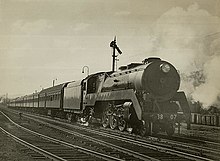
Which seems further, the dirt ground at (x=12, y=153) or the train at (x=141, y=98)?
the train at (x=141, y=98)

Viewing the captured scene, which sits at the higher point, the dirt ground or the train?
the train

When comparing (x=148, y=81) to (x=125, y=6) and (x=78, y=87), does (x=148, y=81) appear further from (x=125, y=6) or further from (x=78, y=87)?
(x=78, y=87)

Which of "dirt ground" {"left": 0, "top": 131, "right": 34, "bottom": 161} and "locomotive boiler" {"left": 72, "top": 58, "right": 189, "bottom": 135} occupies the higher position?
"locomotive boiler" {"left": 72, "top": 58, "right": 189, "bottom": 135}

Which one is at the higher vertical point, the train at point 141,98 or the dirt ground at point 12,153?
the train at point 141,98

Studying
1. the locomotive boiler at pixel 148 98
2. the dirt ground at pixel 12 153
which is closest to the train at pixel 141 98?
the locomotive boiler at pixel 148 98

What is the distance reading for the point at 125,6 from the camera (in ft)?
13.5

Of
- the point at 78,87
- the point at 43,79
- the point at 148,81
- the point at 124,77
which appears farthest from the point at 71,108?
the point at 43,79

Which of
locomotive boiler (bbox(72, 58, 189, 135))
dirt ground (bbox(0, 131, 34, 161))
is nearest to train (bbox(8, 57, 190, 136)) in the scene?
locomotive boiler (bbox(72, 58, 189, 135))

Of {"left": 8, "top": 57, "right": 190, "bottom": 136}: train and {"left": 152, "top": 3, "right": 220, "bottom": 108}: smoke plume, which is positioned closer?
{"left": 152, "top": 3, "right": 220, "bottom": 108}: smoke plume

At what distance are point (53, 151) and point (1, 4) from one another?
6.38ft

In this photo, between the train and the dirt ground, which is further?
the train

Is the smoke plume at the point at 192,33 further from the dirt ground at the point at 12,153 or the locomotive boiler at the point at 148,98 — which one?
the dirt ground at the point at 12,153

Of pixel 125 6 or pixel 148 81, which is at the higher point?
pixel 125 6

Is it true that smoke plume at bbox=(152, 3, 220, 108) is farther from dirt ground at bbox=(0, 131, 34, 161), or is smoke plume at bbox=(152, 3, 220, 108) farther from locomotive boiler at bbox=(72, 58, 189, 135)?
dirt ground at bbox=(0, 131, 34, 161)
